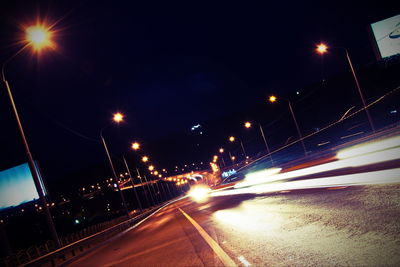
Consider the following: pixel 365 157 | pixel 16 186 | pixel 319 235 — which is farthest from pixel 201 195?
pixel 319 235

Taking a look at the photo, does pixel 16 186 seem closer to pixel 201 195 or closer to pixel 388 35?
pixel 201 195

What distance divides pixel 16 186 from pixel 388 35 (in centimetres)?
4827

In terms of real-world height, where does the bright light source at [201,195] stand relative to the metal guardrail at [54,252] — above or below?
below

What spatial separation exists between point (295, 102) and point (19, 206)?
84.5 metres

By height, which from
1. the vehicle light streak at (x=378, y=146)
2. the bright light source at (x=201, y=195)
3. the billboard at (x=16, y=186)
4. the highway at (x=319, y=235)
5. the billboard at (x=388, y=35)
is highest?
the billboard at (x=388, y=35)

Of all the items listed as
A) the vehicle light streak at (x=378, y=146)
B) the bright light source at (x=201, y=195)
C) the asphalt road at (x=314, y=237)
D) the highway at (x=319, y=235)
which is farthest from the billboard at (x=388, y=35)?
the asphalt road at (x=314, y=237)

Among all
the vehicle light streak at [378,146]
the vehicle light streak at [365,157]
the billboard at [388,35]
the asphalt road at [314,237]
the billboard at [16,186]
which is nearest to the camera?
the asphalt road at [314,237]

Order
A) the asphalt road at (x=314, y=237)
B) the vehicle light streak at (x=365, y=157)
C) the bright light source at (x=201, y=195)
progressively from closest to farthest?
1. the asphalt road at (x=314, y=237)
2. the vehicle light streak at (x=365, y=157)
3. the bright light source at (x=201, y=195)

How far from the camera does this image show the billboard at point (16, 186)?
32750 millimetres

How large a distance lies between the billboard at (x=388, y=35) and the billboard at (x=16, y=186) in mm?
43838

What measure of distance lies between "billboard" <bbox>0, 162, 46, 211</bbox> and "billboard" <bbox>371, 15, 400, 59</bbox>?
144 ft

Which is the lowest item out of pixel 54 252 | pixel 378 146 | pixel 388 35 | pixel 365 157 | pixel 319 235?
pixel 378 146

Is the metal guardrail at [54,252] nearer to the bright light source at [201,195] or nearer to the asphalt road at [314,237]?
the asphalt road at [314,237]

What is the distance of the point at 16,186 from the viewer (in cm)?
3378
